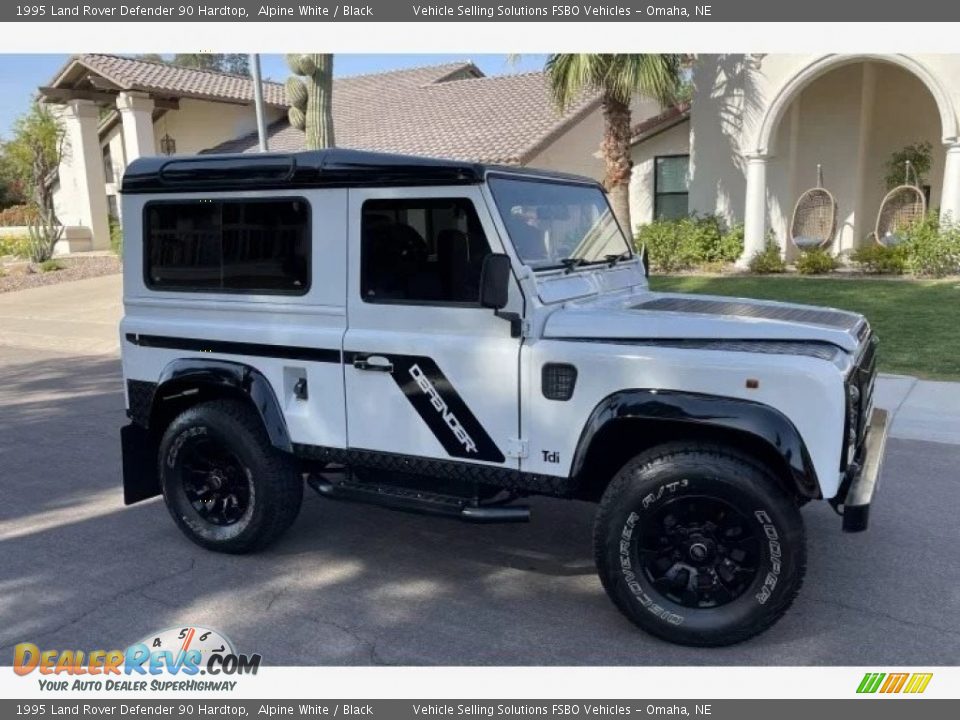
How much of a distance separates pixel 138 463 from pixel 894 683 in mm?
4116

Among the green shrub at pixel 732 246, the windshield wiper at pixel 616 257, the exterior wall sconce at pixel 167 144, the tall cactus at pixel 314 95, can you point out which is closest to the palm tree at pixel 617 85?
the green shrub at pixel 732 246

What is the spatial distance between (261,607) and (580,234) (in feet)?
8.42

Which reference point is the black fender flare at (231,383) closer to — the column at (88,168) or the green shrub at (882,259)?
the green shrub at (882,259)

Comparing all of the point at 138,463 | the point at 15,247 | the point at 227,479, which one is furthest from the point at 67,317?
the point at 227,479

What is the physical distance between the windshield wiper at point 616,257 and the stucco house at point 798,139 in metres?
12.4

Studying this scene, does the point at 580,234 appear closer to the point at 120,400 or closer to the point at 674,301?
the point at 674,301

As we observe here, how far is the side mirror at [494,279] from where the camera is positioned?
11.8 ft

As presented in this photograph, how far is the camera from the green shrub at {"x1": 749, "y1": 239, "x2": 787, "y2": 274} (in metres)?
16.1

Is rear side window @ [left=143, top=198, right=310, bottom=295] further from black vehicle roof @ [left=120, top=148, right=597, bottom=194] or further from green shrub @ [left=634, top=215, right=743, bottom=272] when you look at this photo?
green shrub @ [left=634, top=215, right=743, bottom=272]

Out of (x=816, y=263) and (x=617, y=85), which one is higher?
(x=617, y=85)

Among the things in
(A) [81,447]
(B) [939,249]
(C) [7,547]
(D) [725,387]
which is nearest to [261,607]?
(C) [7,547]

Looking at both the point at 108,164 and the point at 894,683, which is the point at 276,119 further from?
the point at 894,683

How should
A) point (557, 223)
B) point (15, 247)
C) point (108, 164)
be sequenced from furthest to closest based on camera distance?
point (108, 164)
point (15, 247)
point (557, 223)

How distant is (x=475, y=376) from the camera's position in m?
3.89
